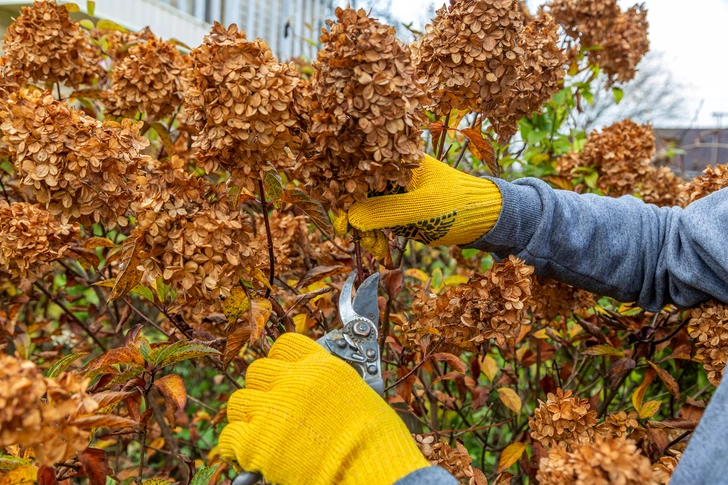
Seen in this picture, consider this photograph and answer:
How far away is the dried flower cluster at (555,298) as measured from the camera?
1.59 metres

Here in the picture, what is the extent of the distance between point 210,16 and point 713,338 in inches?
266

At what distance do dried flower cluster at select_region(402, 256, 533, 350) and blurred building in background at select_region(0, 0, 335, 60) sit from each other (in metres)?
1.63

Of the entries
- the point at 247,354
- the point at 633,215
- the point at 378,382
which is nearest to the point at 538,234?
the point at 633,215

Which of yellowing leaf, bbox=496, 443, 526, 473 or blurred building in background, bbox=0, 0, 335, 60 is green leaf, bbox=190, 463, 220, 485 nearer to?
yellowing leaf, bbox=496, 443, 526, 473

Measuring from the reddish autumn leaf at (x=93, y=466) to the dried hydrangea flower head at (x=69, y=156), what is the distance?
18.6 inches

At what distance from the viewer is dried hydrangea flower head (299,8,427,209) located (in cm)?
100

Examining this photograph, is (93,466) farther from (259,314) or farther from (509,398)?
(509,398)

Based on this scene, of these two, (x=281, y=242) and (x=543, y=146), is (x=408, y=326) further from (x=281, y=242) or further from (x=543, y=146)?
(x=543, y=146)

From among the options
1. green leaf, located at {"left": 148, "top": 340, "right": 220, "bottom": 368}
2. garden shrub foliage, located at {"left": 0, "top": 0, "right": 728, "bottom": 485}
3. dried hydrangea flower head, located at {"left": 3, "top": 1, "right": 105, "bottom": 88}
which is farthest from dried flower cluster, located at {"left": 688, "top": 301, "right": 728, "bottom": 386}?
dried hydrangea flower head, located at {"left": 3, "top": 1, "right": 105, "bottom": 88}

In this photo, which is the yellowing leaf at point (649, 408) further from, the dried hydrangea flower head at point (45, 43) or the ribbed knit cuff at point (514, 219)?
the dried hydrangea flower head at point (45, 43)

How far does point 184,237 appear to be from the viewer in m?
1.03

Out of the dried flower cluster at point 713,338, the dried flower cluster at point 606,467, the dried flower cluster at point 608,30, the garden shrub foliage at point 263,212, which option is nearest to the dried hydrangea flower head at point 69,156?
the garden shrub foliage at point 263,212

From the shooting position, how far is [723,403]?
3.11 ft

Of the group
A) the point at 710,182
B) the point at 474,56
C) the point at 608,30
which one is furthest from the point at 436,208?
the point at 608,30
